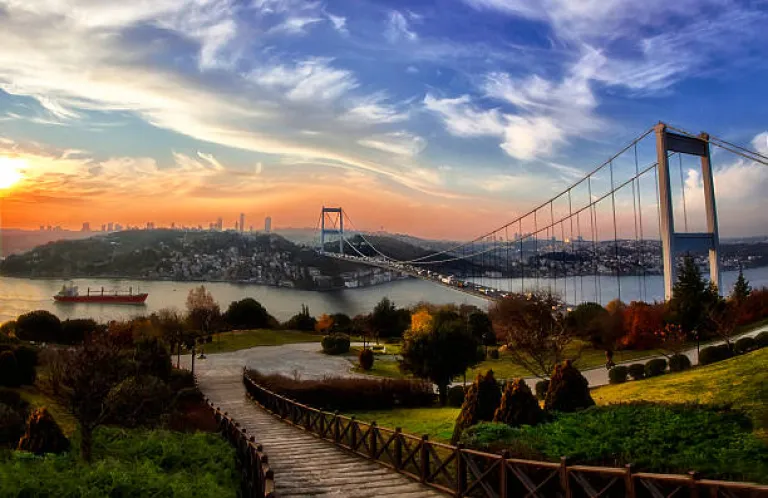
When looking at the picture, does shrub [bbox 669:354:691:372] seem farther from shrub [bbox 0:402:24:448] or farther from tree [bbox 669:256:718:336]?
shrub [bbox 0:402:24:448]

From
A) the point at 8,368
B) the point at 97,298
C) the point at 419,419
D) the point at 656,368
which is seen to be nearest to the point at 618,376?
the point at 656,368

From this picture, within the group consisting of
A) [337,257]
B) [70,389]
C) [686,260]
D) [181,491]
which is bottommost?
[181,491]

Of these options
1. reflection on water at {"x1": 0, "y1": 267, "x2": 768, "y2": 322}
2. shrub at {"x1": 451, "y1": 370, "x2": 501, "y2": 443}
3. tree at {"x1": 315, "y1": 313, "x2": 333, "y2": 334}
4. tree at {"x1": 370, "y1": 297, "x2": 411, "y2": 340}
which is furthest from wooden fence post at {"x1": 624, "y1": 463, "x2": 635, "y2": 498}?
reflection on water at {"x1": 0, "y1": 267, "x2": 768, "y2": 322}

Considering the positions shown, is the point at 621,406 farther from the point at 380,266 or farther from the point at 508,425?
the point at 380,266

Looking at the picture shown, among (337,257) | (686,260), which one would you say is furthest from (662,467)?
(337,257)

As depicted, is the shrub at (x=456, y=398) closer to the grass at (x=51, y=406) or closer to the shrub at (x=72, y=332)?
the grass at (x=51, y=406)

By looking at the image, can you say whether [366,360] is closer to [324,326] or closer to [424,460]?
[424,460]
